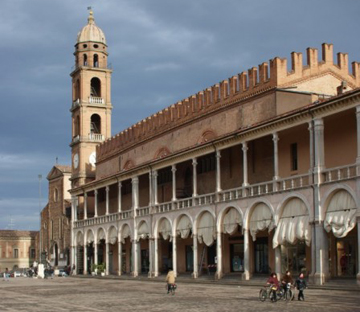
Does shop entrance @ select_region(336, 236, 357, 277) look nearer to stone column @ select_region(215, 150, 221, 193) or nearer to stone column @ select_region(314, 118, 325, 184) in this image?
stone column @ select_region(314, 118, 325, 184)

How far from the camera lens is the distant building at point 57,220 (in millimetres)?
80312

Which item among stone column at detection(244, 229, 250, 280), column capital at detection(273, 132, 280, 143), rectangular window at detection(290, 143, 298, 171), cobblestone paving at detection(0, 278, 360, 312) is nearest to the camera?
cobblestone paving at detection(0, 278, 360, 312)

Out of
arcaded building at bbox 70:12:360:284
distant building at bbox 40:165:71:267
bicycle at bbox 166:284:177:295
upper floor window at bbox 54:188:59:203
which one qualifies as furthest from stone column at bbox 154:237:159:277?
upper floor window at bbox 54:188:59:203

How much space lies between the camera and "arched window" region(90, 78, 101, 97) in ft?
249

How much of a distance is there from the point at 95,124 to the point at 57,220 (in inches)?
563

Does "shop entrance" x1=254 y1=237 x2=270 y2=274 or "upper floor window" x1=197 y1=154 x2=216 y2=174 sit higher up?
"upper floor window" x1=197 y1=154 x2=216 y2=174

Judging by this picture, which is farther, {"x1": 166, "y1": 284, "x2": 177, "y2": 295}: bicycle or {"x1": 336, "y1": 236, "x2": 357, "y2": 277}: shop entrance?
{"x1": 336, "y1": 236, "x2": 357, "y2": 277}: shop entrance

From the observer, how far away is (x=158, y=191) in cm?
5475

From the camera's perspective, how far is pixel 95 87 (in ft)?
252

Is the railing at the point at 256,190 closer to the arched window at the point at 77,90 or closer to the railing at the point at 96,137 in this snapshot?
the railing at the point at 96,137

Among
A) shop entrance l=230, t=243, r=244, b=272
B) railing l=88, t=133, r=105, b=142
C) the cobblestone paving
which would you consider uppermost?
railing l=88, t=133, r=105, b=142

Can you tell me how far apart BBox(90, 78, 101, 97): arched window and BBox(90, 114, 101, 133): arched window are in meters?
2.47

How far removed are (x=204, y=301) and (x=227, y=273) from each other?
56.5ft

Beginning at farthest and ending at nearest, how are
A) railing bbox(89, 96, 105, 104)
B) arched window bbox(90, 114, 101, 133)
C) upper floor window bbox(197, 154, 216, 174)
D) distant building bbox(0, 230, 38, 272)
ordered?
distant building bbox(0, 230, 38, 272)
arched window bbox(90, 114, 101, 133)
railing bbox(89, 96, 105, 104)
upper floor window bbox(197, 154, 216, 174)
